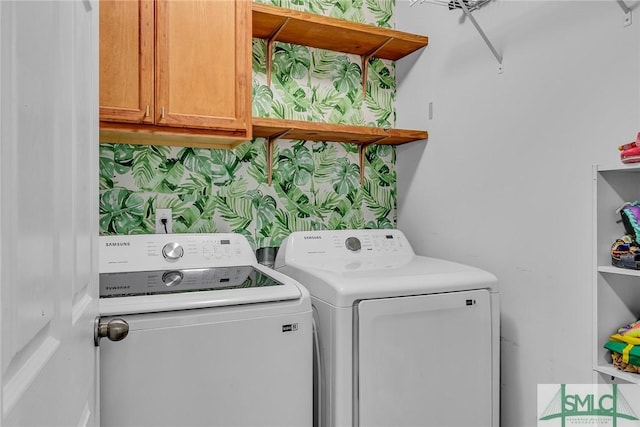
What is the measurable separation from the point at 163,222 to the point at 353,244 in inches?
36.6

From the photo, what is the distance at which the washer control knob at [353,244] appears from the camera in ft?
7.11

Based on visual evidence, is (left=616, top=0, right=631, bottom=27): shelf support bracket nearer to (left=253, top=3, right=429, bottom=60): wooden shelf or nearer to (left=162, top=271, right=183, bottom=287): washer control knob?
(left=253, top=3, right=429, bottom=60): wooden shelf

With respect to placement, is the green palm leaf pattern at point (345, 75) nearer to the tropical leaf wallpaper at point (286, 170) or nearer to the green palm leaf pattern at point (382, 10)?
the tropical leaf wallpaper at point (286, 170)

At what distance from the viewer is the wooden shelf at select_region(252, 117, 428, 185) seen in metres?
2.00

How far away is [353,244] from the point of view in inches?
86.0

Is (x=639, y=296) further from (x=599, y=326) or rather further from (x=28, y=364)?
(x=28, y=364)

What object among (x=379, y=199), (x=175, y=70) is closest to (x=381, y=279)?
(x=379, y=199)

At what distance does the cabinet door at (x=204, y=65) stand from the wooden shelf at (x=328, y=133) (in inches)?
6.4

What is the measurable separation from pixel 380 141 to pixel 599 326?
143cm

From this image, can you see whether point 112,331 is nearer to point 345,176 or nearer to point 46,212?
point 46,212

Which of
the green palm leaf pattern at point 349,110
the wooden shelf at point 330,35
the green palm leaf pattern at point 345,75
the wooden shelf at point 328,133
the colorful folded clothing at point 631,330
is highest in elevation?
the wooden shelf at point 330,35

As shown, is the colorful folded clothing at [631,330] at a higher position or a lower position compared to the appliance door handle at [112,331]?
lower

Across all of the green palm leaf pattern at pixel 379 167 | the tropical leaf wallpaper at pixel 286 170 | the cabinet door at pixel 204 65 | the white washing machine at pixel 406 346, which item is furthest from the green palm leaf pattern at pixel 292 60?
the white washing machine at pixel 406 346

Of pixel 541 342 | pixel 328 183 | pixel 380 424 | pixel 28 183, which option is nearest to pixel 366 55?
pixel 328 183
